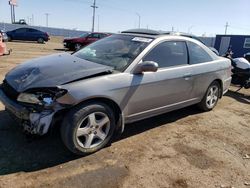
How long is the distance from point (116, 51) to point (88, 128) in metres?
1.48

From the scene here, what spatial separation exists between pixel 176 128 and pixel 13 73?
9.59ft

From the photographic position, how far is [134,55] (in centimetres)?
416

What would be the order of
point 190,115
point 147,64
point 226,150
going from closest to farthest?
point 147,64
point 226,150
point 190,115

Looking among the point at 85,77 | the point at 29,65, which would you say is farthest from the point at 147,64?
the point at 29,65

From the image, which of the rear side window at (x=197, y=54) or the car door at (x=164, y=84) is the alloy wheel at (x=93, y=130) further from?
the rear side window at (x=197, y=54)

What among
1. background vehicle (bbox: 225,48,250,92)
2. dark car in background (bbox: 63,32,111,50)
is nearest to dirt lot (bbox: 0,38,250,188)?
background vehicle (bbox: 225,48,250,92)

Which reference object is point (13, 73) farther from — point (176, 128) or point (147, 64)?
point (176, 128)

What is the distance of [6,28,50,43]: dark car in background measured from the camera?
2551 centimetres

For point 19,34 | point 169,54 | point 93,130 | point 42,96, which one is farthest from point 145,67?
point 19,34

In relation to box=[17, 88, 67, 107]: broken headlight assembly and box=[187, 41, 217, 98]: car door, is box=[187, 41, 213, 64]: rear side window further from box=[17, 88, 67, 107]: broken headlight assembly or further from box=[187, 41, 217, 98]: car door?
box=[17, 88, 67, 107]: broken headlight assembly

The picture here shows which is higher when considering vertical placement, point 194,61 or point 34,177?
point 194,61

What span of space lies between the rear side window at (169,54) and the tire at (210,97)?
111 cm

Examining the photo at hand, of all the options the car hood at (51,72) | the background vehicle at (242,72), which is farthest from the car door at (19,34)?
the car hood at (51,72)

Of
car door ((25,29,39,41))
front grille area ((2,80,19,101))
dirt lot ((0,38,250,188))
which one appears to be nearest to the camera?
dirt lot ((0,38,250,188))
